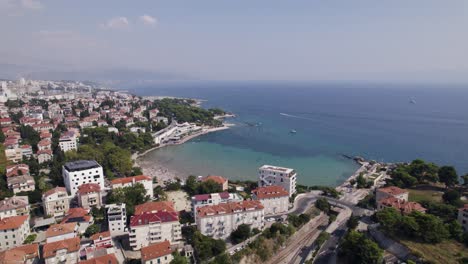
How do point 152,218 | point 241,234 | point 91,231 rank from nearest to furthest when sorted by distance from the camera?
point 152,218, point 91,231, point 241,234

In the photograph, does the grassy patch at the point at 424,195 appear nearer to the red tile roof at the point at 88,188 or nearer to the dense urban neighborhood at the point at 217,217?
the dense urban neighborhood at the point at 217,217

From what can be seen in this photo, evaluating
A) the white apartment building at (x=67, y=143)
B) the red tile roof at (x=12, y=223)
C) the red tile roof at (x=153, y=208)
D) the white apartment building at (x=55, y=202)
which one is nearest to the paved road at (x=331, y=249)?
the red tile roof at (x=153, y=208)

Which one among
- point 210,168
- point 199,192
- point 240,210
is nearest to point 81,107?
point 210,168

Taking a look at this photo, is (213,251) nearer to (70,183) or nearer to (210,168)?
(70,183)

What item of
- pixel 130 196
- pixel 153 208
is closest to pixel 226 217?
pixel 153 208

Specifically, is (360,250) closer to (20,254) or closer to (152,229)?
(152,229)

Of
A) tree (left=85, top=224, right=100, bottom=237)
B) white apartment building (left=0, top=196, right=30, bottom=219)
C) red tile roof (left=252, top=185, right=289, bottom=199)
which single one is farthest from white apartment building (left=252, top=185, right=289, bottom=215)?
white apartment building (left=0, top=196, right=30, bottom=219)
